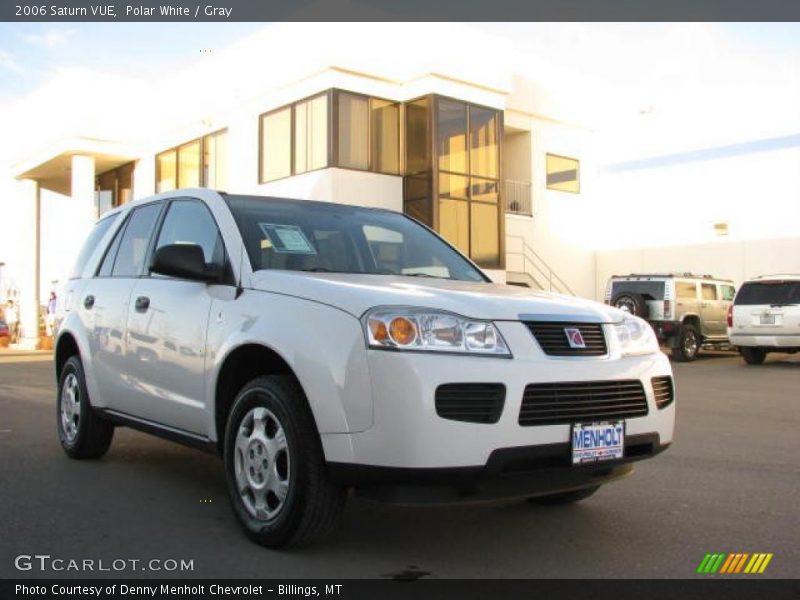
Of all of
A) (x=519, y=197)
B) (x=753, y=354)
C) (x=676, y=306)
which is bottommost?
(x=753, y=354)

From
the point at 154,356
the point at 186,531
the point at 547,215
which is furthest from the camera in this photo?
the point at 547,215

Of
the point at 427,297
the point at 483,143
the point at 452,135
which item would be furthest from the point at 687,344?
the point at 427,297

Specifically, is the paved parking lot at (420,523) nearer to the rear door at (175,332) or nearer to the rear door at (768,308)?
the rear door at (175,332)

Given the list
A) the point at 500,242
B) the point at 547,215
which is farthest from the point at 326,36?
the point at 547,215

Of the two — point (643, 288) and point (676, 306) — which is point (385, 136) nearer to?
point (643, 288)

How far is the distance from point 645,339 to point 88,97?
24.7 metres

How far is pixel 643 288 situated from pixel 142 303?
15.3 metres

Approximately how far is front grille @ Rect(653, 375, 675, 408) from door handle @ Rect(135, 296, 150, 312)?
3.03 m

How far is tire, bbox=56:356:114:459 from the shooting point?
6.13 metres

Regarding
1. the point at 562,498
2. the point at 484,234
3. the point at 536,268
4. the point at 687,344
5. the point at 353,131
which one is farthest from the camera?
the point at 536,268

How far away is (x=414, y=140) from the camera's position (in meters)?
21.4

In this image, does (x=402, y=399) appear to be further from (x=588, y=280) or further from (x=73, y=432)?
(x=588, y=280)

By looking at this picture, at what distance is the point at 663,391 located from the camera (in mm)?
4367

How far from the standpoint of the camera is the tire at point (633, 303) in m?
18.5
